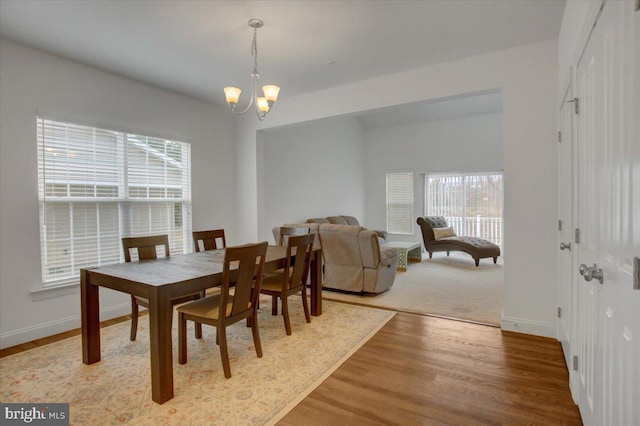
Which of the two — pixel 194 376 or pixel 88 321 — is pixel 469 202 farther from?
pixel 88 321

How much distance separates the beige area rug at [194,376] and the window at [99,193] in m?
0.87

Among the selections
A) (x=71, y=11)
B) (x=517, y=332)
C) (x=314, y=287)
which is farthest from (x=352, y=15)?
(x=517, y=332)

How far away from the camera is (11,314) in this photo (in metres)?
3.05

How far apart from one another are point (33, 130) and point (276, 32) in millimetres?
2457

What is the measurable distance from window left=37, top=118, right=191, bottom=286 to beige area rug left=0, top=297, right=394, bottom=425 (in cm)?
87

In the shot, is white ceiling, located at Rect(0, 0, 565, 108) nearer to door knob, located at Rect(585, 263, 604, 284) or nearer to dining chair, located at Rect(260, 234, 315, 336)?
dining chair, located at Rect(260, 234, 315, 336)

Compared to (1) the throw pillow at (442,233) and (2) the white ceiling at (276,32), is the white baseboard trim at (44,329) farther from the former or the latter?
(1) the throw pillow at (442,233)

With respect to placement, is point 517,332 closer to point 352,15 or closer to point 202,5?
point 352,15

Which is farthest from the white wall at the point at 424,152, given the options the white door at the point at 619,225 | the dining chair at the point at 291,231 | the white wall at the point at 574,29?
the white door at the point at 619,225

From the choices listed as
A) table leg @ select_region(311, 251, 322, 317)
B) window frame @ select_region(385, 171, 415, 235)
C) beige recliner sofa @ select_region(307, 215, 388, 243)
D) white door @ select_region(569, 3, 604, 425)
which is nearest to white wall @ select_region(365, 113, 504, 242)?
window frame @ select_region(385, 171, 415, 235)

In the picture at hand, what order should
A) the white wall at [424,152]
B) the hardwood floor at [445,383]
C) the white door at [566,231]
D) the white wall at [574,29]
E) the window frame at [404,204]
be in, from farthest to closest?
the window frame at [404,204], the white wall at [424,152], the white door at [566,231], the hardwood floor at [445,383], the white wall at [574,29]

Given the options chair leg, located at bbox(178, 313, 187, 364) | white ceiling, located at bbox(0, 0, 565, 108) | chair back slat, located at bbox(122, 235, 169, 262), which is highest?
white ceiling, located at bbox(0, 0, 565, 108)

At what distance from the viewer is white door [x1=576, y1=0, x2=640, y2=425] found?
3.50 ft

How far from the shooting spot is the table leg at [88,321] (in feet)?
8.67
